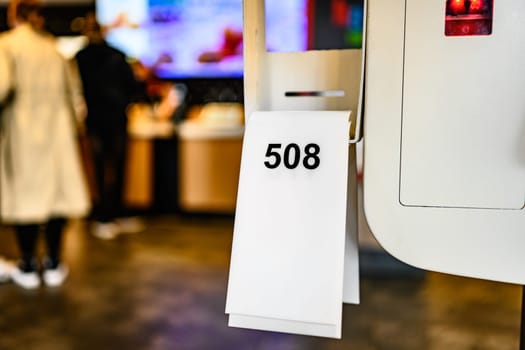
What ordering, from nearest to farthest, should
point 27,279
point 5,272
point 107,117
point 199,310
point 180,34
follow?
point 199,310 < point 27,279 < point 5,272 < point 107,117 < point 180,34

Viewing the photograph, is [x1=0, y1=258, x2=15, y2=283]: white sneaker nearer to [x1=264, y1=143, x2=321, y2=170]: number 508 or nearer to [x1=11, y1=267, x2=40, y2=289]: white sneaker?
[x1=11, y1=267, x2=40, y2=289]: white sneaker

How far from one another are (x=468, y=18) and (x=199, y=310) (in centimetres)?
194

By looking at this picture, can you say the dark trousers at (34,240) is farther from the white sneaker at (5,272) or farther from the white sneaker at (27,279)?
the white sneaker at (5,272)

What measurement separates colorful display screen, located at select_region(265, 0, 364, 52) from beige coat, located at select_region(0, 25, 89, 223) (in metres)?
2.21

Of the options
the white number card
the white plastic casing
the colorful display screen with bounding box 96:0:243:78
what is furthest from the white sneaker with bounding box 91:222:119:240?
the white plastic casing

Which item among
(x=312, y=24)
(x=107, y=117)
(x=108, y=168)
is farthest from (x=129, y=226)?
(x=312, y=24)

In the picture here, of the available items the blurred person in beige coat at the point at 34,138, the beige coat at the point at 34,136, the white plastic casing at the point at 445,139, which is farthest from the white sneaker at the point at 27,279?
Answer: the white plastic casing at the point at 445,139

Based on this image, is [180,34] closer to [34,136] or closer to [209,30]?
[209,30]

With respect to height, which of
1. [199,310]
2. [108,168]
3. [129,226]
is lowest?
[129,226]

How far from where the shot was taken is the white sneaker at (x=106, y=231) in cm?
400

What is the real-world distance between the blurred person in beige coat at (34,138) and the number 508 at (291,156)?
2.09 meters

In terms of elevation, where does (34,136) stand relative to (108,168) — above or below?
above

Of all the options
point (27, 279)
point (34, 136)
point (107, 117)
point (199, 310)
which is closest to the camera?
point (199, 310)

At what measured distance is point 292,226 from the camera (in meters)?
0.93
